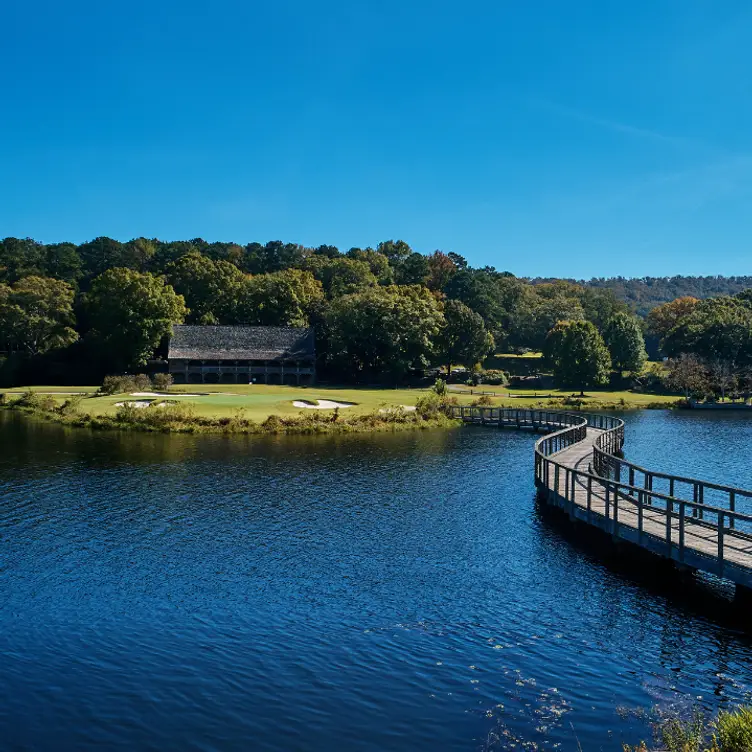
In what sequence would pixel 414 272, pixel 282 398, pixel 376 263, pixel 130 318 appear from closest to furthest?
pixel 282 398 < pixel 130 318 < pixel 414 272 < pixel 376 263

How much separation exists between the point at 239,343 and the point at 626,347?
55.0 meters

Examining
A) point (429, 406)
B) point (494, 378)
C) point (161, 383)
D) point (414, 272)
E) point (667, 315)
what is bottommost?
point (429, 406)

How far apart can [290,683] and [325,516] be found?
43.8ft

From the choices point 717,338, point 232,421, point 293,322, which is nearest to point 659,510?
point 232,421

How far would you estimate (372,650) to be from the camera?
50.8 ft

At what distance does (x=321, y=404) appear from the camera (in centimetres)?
6475

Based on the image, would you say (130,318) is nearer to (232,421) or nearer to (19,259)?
(232,421)

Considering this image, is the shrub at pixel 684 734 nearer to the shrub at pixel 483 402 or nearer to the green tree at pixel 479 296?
the shrub at pixel 483 402

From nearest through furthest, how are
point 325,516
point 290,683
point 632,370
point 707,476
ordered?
point 290,683 < point 325,516 < point 707,476 < point 632,370

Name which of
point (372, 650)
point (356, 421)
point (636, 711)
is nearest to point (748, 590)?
point (636, 711)

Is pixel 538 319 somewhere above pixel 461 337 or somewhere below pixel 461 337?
above

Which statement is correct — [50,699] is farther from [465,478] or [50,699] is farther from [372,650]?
[465,478]

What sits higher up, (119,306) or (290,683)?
(119,306)

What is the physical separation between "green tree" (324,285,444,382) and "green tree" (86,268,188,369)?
72.2ft
